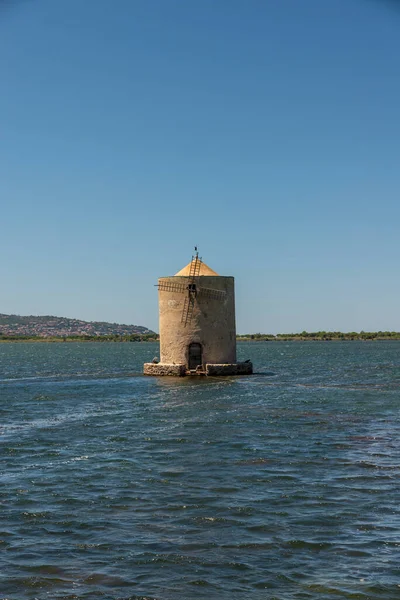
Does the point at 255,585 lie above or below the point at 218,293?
below

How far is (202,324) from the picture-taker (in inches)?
1329

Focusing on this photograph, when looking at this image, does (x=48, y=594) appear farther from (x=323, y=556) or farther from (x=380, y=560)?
(x=380, y=560)

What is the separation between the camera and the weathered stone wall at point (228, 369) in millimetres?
34062

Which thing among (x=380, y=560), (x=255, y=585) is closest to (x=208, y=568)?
(x=255, y=585)

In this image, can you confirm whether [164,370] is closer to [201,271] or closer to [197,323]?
[197,323]

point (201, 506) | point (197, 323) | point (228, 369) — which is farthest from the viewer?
point (228, 369)

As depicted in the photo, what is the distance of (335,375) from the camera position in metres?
40.9

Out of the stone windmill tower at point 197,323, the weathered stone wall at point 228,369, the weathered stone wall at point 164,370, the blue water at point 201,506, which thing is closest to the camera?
the blue water at point 201,506

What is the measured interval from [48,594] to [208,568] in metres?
1.71

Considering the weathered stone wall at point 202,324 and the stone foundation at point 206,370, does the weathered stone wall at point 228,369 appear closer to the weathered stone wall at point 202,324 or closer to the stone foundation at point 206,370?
the stone foundation at point 206,370

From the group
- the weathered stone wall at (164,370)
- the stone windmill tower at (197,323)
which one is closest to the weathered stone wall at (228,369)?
the stone windmill tower at (197,323)

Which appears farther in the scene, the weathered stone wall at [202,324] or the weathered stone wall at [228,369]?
the weathered stone wall at [228,369]

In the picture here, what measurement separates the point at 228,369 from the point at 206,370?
1299 millimetres

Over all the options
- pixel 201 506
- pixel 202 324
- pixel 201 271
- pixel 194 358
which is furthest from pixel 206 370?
pixel 201 506
